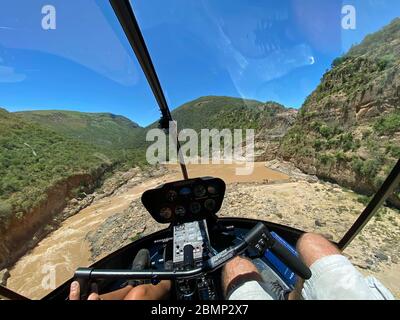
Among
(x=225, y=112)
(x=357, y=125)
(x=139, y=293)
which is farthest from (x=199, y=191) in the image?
(x=225, y=112)

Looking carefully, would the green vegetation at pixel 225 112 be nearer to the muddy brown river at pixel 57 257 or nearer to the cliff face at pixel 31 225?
the cliff face at pixel 31 225

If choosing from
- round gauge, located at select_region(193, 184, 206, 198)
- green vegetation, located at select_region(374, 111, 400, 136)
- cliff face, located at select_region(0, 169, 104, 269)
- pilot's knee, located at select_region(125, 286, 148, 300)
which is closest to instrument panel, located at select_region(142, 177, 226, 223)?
round gauge, located at select_region(193, 184, 206, 198)

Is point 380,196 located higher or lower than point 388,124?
lower

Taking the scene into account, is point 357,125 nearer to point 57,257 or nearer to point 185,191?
point 185,191

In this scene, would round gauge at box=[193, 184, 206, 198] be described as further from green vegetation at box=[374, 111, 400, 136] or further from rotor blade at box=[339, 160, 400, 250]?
green vegetation at box=[374, 111, 400, 136]
